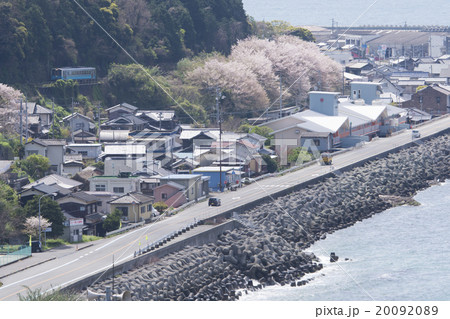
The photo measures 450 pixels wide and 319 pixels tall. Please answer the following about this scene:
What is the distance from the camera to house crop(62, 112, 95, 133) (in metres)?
36.0

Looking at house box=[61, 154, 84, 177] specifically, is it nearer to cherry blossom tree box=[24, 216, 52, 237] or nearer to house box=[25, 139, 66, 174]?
house box=[25, 139, 66, 174]

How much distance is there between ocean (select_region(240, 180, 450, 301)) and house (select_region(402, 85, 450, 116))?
64.6 ft

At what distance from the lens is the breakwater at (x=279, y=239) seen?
64.8 ft

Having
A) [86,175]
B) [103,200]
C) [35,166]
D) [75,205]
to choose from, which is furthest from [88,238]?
[35,166]

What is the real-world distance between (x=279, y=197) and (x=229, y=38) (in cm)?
2618

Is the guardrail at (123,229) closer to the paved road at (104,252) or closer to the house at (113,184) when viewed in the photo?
the paved road at (104,252)

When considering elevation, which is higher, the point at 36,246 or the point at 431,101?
the point at 431,101

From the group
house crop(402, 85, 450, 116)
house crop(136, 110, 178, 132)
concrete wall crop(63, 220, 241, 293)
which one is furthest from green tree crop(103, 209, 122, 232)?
house crop(402, 85, 450, 116)

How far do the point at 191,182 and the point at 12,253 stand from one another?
309 inches

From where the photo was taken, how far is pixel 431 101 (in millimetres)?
50812

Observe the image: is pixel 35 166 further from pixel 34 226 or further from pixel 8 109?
pixel 34 226

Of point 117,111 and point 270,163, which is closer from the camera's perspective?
point 270,163

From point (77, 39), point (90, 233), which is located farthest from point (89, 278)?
point (77, 39)

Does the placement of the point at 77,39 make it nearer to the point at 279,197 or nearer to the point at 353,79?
the point at 279,197
